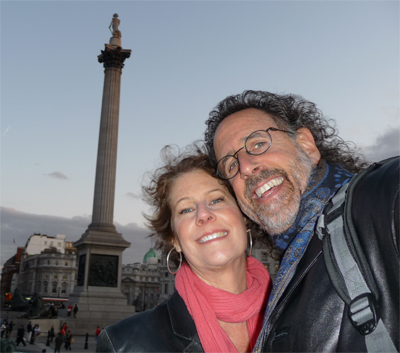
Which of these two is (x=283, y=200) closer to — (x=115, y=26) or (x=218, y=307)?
(x=218, y=307)

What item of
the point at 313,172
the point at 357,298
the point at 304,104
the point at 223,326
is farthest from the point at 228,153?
the point at 357,298

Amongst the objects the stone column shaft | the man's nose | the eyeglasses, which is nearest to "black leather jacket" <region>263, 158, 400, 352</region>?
→ the man's nose

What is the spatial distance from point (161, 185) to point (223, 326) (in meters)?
1.54

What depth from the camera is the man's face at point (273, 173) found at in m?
2.64

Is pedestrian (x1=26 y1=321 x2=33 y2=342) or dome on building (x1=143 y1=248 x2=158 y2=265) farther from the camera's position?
dome on building (x1=143 y1=248 x2=158 y2=265)

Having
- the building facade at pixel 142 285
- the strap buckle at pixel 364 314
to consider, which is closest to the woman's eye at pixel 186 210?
the strap buckle at pixel 364 314

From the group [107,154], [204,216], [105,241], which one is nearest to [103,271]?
[105,241]

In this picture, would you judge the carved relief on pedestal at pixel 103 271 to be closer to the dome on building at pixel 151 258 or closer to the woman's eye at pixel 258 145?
the woman's eye at pixel 258 145

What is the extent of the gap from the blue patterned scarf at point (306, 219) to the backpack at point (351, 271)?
1.68 feet

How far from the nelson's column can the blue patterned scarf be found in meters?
23.4

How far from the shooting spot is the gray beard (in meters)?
2.61

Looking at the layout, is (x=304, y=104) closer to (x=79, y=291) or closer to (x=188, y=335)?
(x=188, y=335)

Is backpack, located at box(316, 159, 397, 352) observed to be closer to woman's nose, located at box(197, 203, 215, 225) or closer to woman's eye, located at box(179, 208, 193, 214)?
woman's nose, located at box(197, 203, 215, 225)

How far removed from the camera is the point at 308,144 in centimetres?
316
